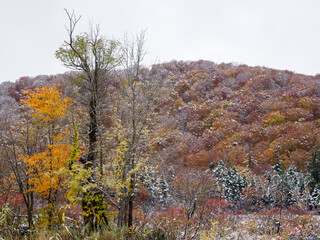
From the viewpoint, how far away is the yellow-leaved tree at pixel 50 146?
26.6 ft

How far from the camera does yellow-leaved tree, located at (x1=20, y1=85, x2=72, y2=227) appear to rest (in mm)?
8109

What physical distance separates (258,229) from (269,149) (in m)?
12.9

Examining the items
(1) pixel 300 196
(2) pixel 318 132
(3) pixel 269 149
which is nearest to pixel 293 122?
(2) pixel 318 132

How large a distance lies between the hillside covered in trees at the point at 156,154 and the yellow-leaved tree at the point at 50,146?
0.16 feet

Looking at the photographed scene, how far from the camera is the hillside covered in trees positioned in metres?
6.69

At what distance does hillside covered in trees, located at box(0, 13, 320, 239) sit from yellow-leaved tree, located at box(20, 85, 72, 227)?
49mm

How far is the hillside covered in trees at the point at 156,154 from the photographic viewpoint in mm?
6688

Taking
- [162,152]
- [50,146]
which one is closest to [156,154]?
[162,152]

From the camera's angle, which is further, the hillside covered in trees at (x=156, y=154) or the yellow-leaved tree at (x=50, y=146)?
the yellow-leaved tree at (x=50, y=146)

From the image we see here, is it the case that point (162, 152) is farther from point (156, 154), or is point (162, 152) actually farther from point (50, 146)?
point (50, 146)

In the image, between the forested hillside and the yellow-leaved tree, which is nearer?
the forested hillside

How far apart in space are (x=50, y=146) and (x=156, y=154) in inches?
152

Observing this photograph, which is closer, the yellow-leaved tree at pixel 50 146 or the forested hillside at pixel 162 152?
the forested hillside at pixel 162 152

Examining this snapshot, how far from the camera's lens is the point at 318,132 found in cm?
1992
